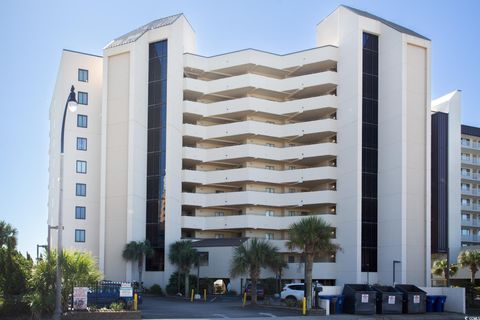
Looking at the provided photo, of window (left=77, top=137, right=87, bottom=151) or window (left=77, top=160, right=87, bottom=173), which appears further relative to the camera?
window (left=77, top=137, right=87, bottom=151)

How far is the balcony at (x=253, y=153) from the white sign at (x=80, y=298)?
3851cm

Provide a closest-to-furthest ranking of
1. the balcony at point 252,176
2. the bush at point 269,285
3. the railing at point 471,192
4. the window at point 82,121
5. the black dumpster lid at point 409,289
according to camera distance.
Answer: the black dumpster lid at point 409,289, the bush at point 269,285, the balcony at point 252,176, the window at point 82,121, the railing at point 471,192

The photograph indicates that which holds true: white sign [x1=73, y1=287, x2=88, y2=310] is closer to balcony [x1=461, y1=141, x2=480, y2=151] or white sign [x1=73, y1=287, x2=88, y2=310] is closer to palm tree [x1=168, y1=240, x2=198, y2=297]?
palm tree [x1=168, y1=240, x2=198, y2=297]

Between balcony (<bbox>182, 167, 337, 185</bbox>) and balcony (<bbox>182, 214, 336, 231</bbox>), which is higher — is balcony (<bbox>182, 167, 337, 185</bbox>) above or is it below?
above

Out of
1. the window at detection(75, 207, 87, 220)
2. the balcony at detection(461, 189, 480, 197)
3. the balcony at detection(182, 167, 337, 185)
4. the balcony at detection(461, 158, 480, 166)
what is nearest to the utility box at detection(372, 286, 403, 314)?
the balcony at detection(182, 167, 337, 185)

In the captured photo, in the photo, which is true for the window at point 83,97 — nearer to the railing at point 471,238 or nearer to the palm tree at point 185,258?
the palm tree at point 185,258

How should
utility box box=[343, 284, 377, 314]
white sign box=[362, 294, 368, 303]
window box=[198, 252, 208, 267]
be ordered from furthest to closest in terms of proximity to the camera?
1. window box=[198, 252, 208, 267]
2. white sign box=[362, 294, 368, 303]
3. utility box box=[343, 284, 377, 314]

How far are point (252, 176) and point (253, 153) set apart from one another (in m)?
2.85

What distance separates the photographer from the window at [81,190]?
64681mm

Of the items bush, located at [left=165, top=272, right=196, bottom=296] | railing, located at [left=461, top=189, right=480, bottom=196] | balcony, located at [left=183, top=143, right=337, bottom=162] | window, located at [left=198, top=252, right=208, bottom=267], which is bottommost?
bush, located at [left=165, top=272, right=196, bottom=296]

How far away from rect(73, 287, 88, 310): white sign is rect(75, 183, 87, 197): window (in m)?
39.1

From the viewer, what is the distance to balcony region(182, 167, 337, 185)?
2551 inches

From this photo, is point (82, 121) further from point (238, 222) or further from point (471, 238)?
point (471, 238)

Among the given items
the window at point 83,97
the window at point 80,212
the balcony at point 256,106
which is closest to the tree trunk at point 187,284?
the window at point 80,212
